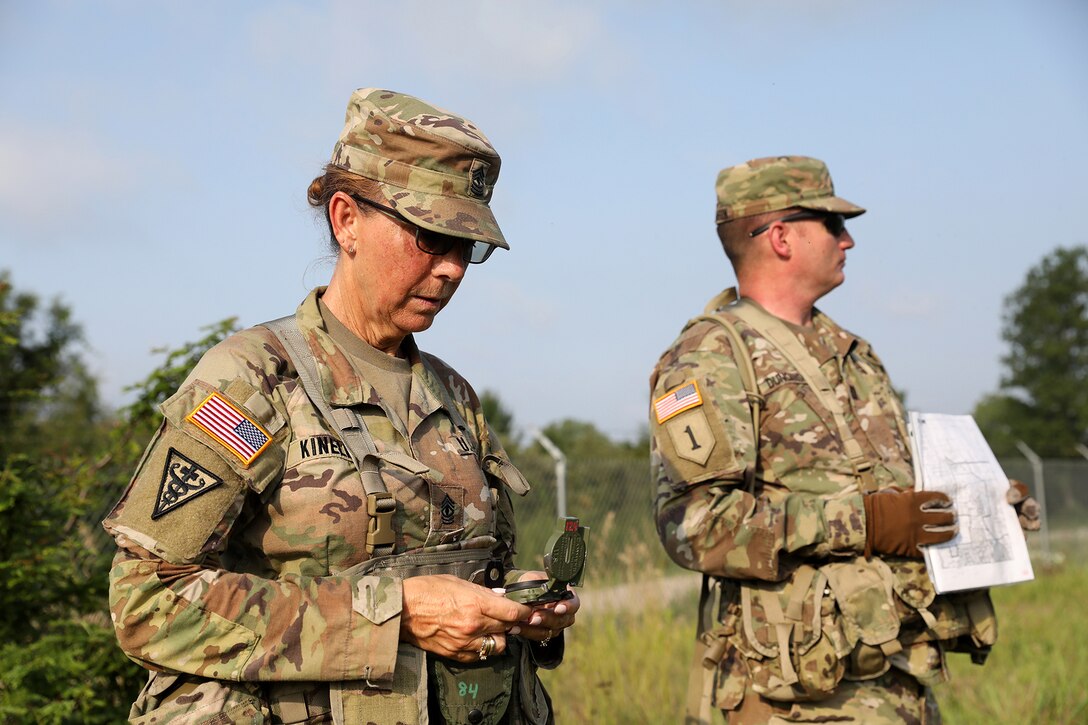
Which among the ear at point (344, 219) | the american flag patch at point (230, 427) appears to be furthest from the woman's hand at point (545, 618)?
the ear at point (344, 219)

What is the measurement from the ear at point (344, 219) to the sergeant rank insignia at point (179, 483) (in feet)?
2.04

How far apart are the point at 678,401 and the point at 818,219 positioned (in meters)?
0.98

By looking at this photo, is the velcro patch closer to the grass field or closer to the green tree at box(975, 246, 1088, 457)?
the grass field

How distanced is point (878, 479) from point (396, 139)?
2.01 m

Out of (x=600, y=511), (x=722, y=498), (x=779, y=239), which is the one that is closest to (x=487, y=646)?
(x=722, y=498)

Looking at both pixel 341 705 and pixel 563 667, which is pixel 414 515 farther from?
pixel 563 667

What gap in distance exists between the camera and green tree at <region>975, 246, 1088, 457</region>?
32781 mm

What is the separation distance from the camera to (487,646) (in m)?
2.05

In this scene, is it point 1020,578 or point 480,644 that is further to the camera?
point 1020,578

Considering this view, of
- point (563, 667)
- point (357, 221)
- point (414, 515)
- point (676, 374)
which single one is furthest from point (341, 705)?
point (563, 667)

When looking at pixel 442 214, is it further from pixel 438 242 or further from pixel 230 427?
pixel 230 427

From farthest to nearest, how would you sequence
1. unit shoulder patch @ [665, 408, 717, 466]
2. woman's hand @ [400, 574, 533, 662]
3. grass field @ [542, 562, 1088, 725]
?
grass field @ [542, 562, 1088, 725] < unit shoulder patch @ [665, 408, 717, 466] < woman's hand @ [400, 574, 533, 662]

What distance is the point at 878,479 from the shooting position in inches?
132

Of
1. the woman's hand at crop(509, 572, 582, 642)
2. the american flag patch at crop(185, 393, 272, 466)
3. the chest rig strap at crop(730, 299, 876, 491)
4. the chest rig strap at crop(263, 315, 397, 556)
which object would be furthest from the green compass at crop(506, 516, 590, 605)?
the chest rig strap at crop(730, 299, 876, 491)
